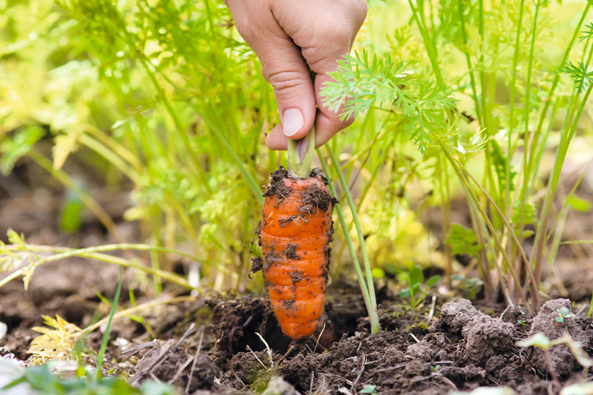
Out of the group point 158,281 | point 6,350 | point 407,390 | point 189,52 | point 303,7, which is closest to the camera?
point 407,390

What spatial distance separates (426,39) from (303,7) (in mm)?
323

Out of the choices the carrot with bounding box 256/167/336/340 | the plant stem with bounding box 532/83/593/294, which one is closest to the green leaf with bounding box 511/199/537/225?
the plant stem with bounding box 532/83/593/294

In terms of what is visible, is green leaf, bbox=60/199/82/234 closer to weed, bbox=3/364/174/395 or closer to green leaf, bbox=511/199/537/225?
weed, bbox=3/364/174/395

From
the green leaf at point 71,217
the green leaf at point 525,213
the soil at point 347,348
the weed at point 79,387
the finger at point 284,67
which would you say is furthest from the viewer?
the green leaf at point 71,217

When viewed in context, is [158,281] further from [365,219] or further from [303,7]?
[303,7]

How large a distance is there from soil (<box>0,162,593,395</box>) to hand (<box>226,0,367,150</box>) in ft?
1.80

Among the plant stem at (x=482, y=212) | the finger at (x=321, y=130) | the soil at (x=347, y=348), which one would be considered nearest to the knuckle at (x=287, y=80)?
the finger at (x=321, y=130)

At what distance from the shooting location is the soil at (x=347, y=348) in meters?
0.91

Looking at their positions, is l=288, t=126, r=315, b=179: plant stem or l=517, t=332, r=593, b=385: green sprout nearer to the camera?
l=517, t=332, r=593, b=385: green sprout

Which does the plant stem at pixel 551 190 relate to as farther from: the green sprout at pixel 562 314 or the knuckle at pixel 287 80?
the knuckle at pixel 287 80

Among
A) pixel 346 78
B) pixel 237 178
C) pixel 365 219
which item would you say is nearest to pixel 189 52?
pixel 237 178

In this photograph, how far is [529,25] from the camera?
1224 mm

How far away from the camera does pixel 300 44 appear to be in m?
1.04

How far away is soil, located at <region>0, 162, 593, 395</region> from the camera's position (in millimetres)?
912
